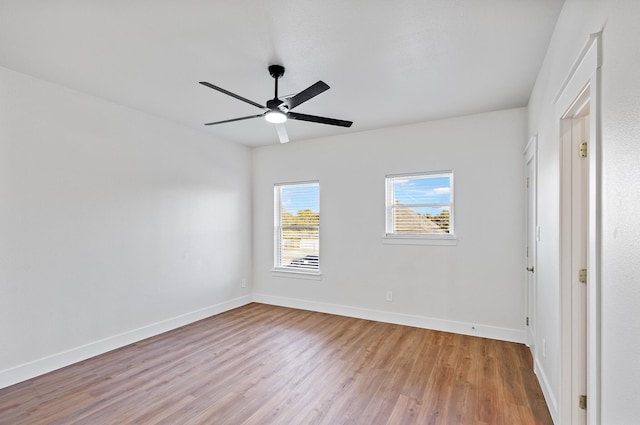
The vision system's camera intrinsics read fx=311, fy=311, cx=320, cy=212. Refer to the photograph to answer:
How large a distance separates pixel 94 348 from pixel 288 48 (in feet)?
11.7

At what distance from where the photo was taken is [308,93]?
95.4 inches

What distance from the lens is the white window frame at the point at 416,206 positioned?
4.07 meters

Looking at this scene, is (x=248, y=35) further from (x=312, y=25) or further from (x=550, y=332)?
(x=550, y=332)

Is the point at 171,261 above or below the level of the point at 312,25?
below

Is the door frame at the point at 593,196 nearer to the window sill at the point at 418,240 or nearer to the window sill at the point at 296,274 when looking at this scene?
the window sill at the point at 418,240

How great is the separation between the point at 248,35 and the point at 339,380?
292 cm

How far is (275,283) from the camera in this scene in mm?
5371

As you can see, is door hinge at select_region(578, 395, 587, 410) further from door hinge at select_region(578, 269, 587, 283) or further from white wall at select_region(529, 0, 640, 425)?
white wall at select_region(529, 0, 640, 425)

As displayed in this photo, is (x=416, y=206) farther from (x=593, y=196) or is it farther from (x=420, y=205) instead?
(x=593, y=196)

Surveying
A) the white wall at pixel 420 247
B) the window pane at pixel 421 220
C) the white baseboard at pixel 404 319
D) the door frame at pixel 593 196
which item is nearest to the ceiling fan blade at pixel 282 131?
the white wall at pixel 420 247

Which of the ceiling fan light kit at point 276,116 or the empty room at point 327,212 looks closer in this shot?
the empty room at point 327,212

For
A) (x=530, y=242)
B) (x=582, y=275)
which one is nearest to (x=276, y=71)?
(x=582, y=275)

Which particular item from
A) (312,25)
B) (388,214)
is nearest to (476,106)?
(388,214)

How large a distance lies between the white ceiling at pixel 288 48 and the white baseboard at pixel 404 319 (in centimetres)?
269
